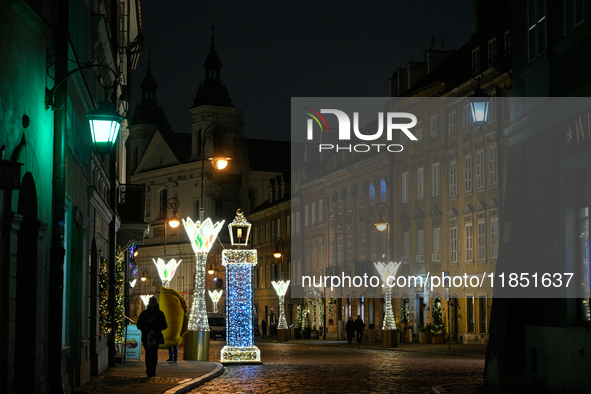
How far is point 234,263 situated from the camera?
1134 inches

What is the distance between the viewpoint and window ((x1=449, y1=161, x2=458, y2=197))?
Answer: 169 feet

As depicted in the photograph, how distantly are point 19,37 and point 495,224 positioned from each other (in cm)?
3711

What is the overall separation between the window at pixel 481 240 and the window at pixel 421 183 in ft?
24.1

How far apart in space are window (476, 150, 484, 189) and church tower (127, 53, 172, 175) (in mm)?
57516

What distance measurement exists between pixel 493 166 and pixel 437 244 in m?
7.83

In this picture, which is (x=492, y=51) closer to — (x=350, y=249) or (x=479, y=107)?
(x=350, y=249)

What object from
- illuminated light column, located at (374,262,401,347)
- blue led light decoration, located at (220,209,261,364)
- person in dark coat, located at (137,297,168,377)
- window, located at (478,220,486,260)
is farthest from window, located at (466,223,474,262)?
person in dark coat, located at (137,297,168,377)

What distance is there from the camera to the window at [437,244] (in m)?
53.1

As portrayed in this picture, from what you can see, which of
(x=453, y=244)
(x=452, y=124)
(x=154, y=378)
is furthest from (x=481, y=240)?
(x=154, y=378)

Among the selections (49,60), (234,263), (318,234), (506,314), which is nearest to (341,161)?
(318,234)

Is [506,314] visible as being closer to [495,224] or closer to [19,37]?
[19,37]

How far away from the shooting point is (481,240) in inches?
1897

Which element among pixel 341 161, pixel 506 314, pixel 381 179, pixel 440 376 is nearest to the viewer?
pixel 506 314

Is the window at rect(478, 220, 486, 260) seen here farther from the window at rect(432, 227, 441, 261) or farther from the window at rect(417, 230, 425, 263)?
the window at rect(417, 230, 425, 263)
